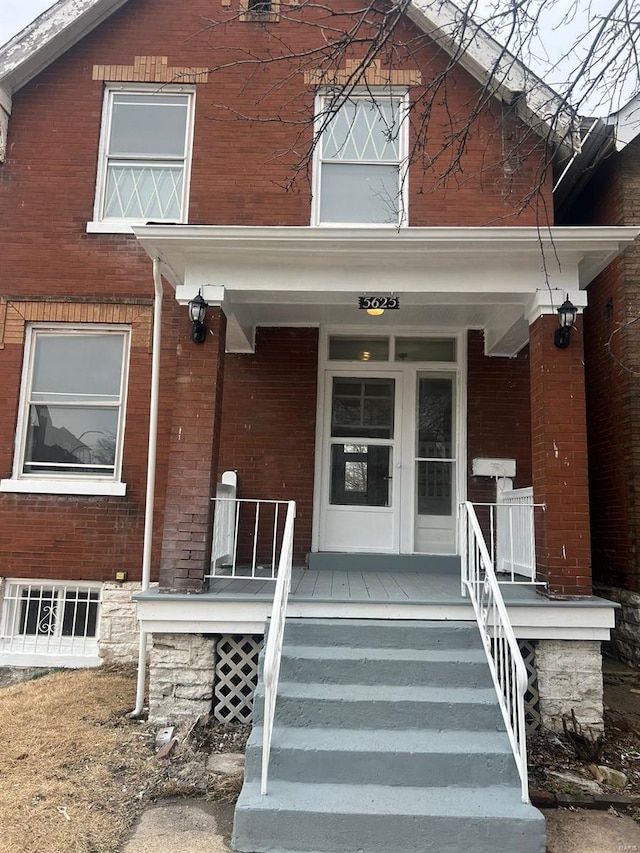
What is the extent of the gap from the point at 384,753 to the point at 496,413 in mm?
4103

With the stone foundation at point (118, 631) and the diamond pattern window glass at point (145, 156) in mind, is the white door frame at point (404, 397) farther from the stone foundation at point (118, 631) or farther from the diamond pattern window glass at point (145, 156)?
the diamond pattern window glass at point (145, 156)

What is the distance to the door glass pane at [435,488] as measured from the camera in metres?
6.60

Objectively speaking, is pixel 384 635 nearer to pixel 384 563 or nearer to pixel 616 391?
pixel 384 563

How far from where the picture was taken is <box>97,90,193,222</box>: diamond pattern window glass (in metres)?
6.87

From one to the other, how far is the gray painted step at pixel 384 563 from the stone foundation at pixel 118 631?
195 centimetres

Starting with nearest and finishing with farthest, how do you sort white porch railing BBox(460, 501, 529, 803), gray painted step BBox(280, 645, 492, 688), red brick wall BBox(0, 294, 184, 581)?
white porch railing BBox(460, 501, 529, 803) < gray painted step BBox(280, 645, 492, 688) < red brick wall BBox(0, 294, 184, 581)

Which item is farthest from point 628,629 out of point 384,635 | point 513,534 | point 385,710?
point 385,710

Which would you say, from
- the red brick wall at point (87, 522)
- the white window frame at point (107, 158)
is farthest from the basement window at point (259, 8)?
the red brick wall at point (87, 522)

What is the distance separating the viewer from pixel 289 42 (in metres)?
7.04

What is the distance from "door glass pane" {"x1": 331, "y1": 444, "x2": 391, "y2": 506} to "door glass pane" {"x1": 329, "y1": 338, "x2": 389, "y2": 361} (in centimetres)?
102

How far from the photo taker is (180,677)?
4664mm

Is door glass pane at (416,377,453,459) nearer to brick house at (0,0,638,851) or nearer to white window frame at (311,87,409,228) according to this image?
brick house at (0,0,638,851)

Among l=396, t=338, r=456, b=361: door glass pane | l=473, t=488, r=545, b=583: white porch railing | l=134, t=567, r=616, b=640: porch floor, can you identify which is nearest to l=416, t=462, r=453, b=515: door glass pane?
l=473, t=488, r=545, b=583: white porch railing

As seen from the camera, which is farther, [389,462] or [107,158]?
[107,158]
